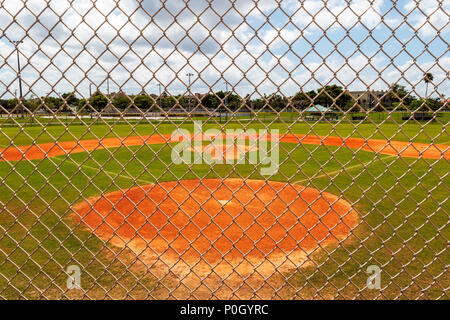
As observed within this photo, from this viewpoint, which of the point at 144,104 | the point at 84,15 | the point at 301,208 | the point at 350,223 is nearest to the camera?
the point at 84,15

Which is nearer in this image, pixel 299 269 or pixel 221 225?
pixel 299 269

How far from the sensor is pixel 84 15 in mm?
2086

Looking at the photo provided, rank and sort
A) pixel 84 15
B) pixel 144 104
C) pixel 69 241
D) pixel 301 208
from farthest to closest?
pixel 144 104 → pixel 301 208 → pixel 69 241 → pixel 84 15

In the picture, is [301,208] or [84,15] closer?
[84,15]

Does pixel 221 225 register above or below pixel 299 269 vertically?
above

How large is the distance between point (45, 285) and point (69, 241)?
142 centimetres

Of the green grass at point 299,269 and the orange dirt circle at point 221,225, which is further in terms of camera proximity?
the orange dirt circle at point 221,225

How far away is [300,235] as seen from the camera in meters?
6.00

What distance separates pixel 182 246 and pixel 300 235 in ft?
7.52

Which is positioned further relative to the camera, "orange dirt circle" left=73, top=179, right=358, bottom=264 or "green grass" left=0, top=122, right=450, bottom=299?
"orange dirt circle" left=73, top=179, right=358, bottom=264

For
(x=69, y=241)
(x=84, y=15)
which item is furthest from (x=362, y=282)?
(x=69, y=241)

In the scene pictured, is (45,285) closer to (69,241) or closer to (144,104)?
(69,241)
